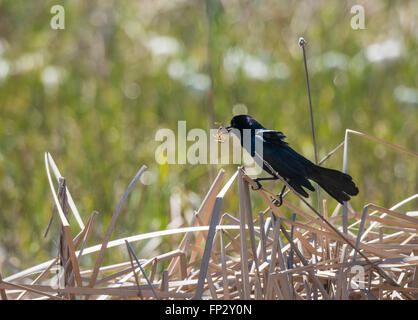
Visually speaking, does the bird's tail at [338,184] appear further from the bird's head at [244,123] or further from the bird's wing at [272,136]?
the bird's head at [244,123]

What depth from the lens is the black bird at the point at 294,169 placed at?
1777mm

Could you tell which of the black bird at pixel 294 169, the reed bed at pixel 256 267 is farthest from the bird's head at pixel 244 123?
the reed bed at pixel 256 267

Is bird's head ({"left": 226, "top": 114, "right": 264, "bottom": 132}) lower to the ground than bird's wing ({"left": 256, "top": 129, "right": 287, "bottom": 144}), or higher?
higher

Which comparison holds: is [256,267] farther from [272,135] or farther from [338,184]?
[272,135]

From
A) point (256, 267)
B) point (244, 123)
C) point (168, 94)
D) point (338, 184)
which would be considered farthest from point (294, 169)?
point (168, 94)

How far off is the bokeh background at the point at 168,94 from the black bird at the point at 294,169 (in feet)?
3.28

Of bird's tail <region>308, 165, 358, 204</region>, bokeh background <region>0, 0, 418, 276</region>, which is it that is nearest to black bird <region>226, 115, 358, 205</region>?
bird's tail <region>308, 165, 358, 204</region>

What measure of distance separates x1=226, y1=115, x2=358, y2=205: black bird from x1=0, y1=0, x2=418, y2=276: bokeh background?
100 centimetres

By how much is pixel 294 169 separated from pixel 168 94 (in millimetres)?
2104

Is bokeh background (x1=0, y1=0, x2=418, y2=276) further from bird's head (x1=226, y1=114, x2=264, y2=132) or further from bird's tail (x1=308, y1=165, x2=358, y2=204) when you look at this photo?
bird's tail (x1=308, y1=165, x2=358, y2=204)

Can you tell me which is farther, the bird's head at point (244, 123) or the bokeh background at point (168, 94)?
the bokeh background at point (168, 94)

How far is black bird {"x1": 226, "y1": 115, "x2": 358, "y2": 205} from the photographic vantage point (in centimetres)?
178
